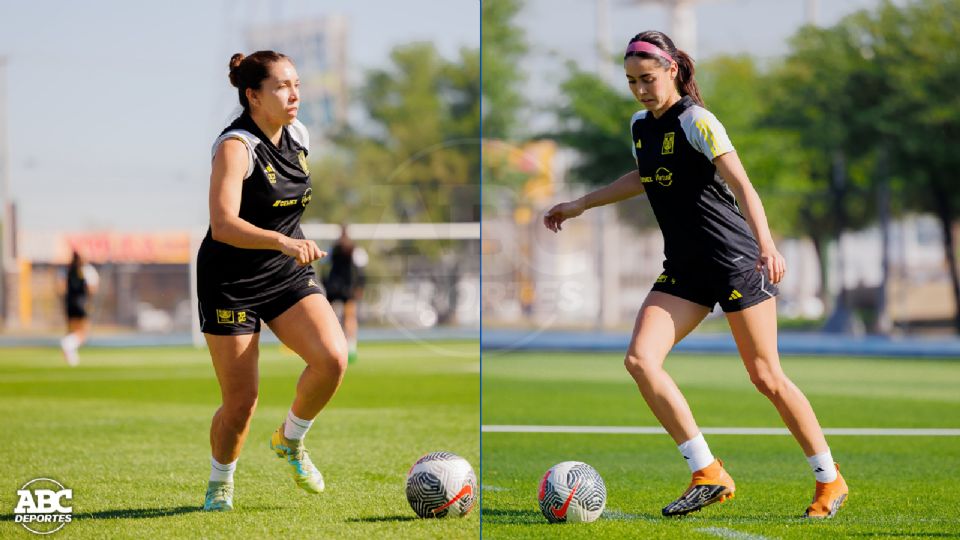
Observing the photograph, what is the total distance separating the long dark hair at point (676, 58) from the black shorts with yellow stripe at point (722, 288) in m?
0.83

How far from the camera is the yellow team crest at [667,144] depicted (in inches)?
227

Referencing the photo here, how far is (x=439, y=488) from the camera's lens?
225 inches

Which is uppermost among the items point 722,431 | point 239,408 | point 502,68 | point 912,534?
point 502,68

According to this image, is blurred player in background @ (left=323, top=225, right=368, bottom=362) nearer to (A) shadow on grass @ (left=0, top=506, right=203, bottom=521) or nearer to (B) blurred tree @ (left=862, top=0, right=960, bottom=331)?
(A) shadow on grass @ (left=0, top=506, right=203, bottom=521)

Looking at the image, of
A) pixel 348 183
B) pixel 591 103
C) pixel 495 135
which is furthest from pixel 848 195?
pixel 348 183

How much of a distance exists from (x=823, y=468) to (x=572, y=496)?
1.20m

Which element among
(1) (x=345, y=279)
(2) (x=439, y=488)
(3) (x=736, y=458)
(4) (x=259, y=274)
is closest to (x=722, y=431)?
(3) (x=736, y=458)

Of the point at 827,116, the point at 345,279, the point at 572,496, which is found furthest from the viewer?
the point at 827,116

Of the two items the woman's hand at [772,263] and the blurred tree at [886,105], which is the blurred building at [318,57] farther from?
the woman's hand at [772,263]

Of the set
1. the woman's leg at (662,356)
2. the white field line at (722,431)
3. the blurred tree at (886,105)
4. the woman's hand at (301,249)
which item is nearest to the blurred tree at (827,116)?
the blurred tree at (886,105)

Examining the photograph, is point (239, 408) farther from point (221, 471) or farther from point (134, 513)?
point (134, 513)

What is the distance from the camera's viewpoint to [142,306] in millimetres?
39531

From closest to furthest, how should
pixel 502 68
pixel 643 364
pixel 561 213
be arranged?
pixel 643 364
pixel 561 213
pixel 502 68

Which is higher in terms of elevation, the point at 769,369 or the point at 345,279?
the point at 769,369
